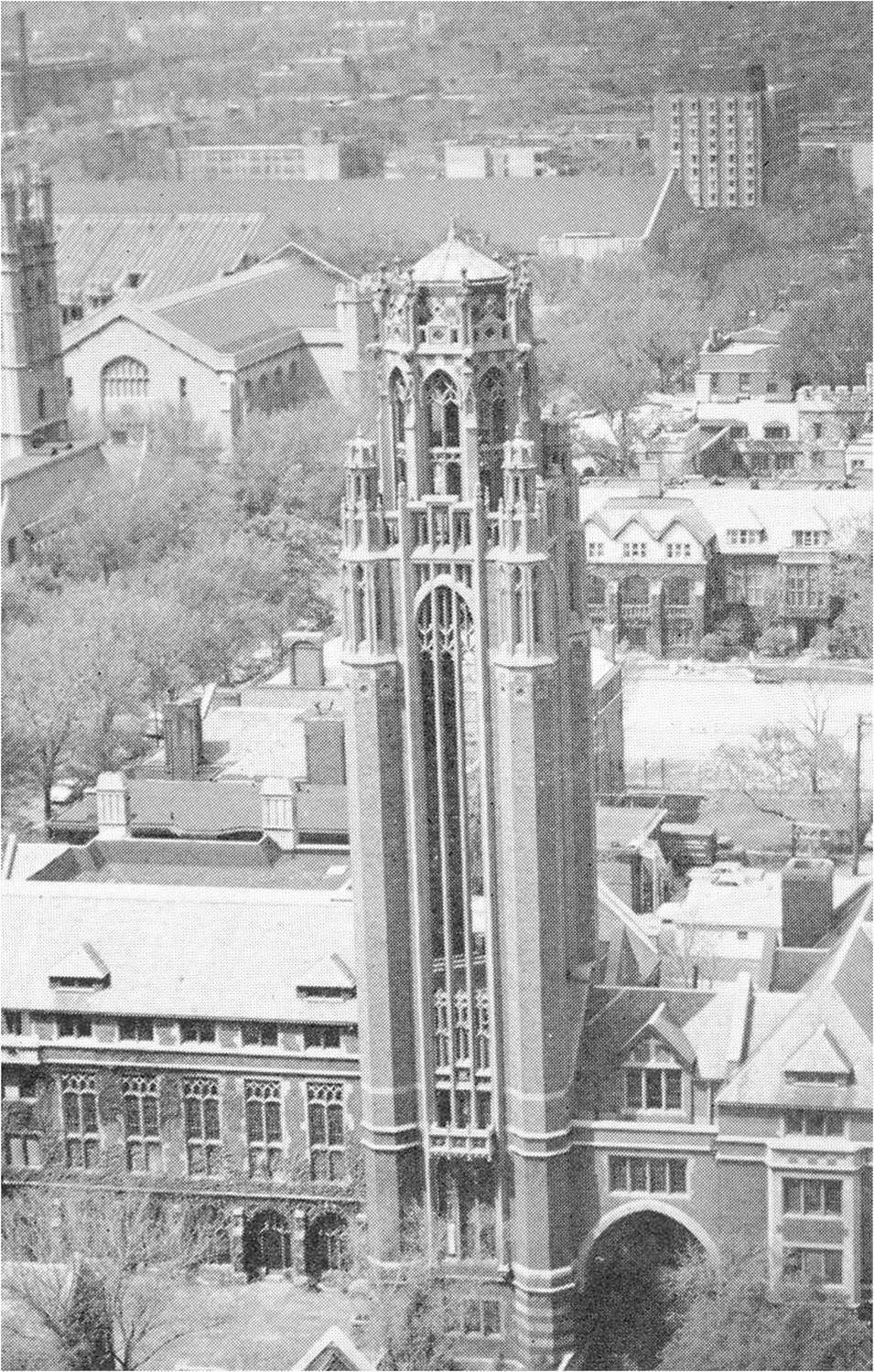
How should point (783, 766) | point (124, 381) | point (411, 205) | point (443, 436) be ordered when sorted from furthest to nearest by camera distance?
point (411, 205) < point (124, 381) < point (783, 766) < point (443, 436)

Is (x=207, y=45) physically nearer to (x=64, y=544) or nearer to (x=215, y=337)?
(x=215, y=337)

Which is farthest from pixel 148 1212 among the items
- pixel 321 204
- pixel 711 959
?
pixel 321 204

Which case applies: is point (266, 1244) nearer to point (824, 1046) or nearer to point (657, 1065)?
point (657, 1065)

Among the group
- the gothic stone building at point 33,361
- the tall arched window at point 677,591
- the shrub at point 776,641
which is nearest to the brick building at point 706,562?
the tall arched window at point 677,591

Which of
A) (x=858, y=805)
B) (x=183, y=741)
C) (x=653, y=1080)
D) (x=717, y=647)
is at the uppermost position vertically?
(x=183, y=741)

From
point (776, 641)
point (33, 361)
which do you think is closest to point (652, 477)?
point (776, 641)

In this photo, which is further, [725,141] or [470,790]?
[725,141]

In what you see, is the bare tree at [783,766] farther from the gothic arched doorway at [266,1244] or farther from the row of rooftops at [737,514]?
the gothic arched doorway at [266,1244]
